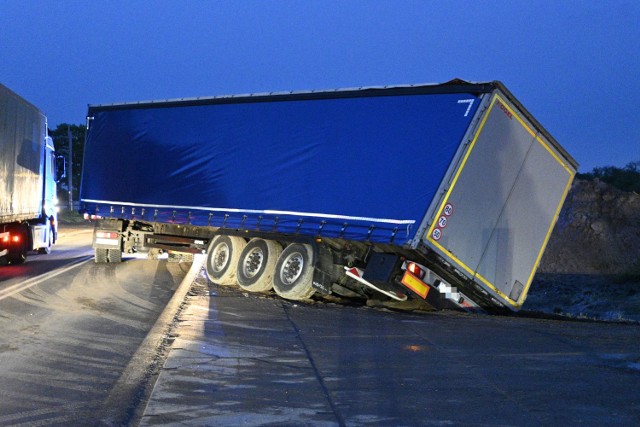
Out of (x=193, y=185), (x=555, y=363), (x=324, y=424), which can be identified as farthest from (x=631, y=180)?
(x=324, y=424)

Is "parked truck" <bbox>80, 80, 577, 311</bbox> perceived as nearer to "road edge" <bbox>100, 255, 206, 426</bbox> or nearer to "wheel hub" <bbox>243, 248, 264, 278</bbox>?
"wheel hub" <bbox>243, 248, 264, 278</bbox>

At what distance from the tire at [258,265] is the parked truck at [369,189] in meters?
0.03

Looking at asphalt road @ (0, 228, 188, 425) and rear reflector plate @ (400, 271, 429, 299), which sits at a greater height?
rear reflector plate @ (400, 271, 429, 299)

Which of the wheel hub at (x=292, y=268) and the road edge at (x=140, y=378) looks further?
the wheel hub at (x=292, y=268)

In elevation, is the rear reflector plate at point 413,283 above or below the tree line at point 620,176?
below

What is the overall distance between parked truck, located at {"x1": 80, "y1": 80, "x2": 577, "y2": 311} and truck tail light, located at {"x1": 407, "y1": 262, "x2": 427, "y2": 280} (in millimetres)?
24

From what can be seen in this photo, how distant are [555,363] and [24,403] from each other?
5.34 meters

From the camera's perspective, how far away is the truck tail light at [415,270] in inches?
525

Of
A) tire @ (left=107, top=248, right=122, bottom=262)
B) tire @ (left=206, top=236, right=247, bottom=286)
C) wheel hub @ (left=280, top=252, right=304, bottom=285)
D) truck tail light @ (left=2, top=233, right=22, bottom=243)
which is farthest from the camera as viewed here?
tire @ (left=107, top=248, right=122, bottom=262)

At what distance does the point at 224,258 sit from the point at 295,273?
275cm

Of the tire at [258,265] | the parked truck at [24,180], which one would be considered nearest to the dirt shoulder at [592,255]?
the tire at [258,265]

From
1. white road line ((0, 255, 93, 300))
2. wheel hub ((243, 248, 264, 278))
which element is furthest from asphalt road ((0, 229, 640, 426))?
wheel hub ((243, 248, 264, 278))

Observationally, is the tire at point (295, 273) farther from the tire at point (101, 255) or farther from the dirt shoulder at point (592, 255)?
the dirt shoulder at point (592, 255)

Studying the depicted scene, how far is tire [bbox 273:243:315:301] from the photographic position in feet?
49.7
